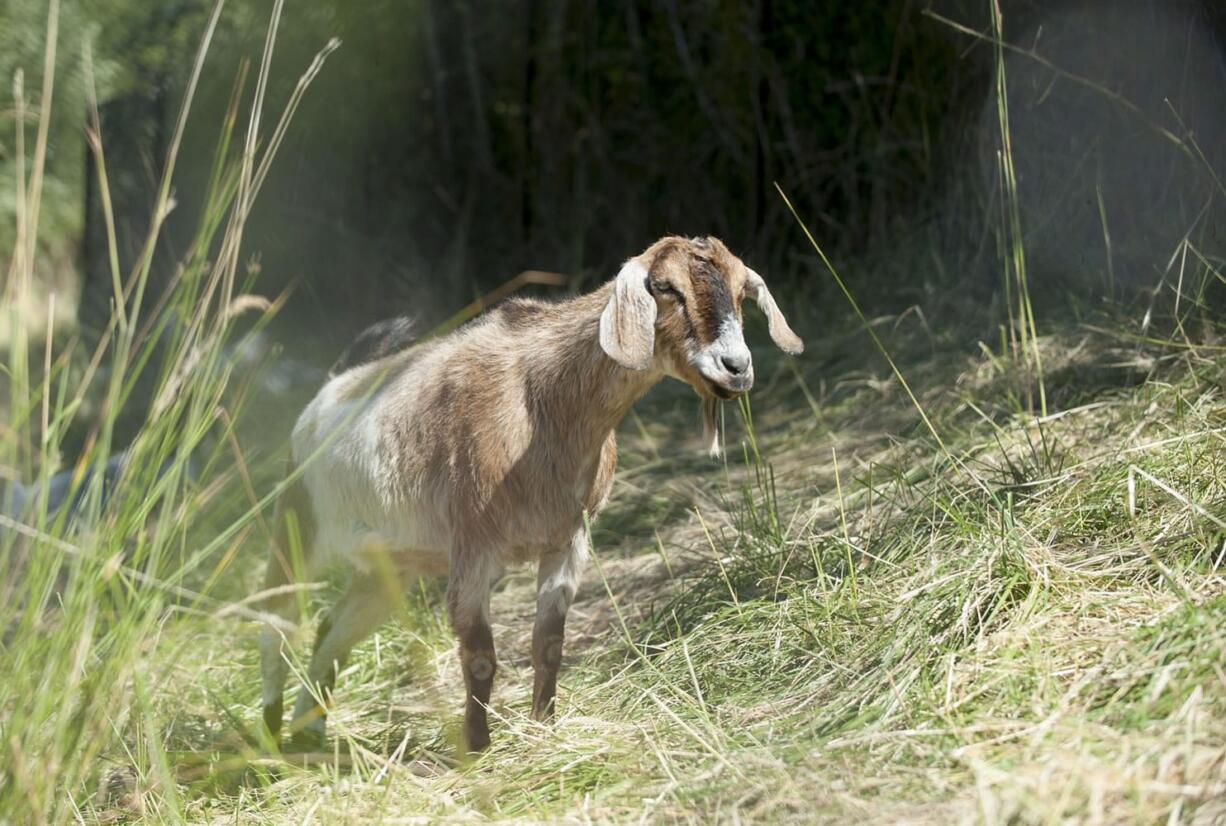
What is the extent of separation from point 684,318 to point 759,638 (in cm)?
99

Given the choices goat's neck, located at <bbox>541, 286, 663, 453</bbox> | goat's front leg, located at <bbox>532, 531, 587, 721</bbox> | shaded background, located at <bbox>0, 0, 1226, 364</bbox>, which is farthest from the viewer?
shaded background, located at <bbox>0, 0, 1226, 364</bbox>

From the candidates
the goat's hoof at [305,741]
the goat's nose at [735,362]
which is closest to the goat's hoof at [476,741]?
the goat's hoof at [305,741]

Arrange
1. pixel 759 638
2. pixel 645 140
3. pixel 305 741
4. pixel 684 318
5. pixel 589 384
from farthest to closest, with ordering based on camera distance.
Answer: pixel 645 140
pixel 305 741
pixel 759 638
pixel 589 384
pixel 684 318

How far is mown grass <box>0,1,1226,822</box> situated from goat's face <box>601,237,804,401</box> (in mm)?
632

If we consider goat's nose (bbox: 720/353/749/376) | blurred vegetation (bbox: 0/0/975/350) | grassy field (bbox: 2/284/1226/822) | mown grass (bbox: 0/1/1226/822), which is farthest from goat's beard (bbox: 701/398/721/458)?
blurred vegetation (bbox: 0/0/975/350)

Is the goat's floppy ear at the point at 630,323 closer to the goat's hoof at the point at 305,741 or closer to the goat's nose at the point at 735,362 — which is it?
the goat's nose at the point at 735,362

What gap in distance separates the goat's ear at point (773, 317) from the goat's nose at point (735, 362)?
36 cm

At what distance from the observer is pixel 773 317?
3896mm

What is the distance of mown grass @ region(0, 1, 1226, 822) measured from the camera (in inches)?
105

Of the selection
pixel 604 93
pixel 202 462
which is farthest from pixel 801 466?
pixel 604 93

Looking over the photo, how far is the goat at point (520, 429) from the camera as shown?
360 centimetres

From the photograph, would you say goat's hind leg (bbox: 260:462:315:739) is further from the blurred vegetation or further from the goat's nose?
the blurred vegetation

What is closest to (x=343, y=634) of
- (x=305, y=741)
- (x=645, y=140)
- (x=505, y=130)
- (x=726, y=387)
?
(x=305, y=741)

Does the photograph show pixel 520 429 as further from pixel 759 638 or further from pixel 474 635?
pixel 759 638
